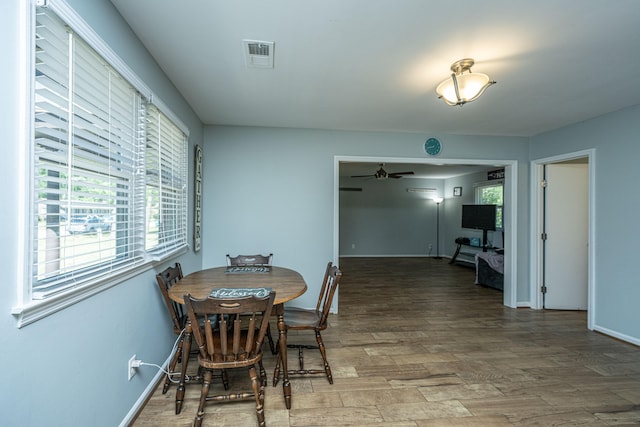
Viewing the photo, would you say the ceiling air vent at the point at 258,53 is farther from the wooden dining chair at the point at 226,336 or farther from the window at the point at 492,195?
the window at the point at 492,195

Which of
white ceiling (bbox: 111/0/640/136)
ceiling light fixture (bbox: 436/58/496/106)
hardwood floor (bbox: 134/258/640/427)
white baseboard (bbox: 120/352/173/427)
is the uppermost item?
white ceiling (bbox: 111/0/640/136)

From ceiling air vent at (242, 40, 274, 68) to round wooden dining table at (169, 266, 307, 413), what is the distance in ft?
5.47

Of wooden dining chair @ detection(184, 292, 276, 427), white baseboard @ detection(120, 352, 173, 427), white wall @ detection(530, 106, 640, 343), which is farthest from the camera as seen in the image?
white wall @ detection(530, 106, 640, 343)

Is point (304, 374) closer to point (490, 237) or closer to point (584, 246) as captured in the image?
point (584, 246)

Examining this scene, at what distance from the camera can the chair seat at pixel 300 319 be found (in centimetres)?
213

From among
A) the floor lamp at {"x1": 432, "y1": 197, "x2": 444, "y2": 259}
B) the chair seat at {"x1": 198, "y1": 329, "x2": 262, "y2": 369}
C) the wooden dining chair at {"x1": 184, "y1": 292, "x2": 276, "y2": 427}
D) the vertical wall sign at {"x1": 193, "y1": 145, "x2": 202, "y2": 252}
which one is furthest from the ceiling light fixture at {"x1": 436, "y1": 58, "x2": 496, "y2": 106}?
the floor lamp at {"x1": 432, "y1": 197, "x2": 444, "y2": 259}

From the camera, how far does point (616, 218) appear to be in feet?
9.97

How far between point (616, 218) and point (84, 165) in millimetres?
4641

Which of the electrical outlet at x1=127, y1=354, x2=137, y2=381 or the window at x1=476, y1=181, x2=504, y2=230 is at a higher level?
the window at x1=476, y1=181, x2=504, y2=230

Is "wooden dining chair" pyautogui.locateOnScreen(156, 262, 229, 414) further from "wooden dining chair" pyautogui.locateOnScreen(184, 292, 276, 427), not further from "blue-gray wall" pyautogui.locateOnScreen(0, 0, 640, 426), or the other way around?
"wooden dining chair" pyautogui.locateOnScreen(184, 292, 276, 427)

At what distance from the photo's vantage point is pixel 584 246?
3.92 m

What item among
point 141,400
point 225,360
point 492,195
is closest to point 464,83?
point 225,360

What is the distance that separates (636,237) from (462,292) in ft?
7.83

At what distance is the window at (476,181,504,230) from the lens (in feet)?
21.4
